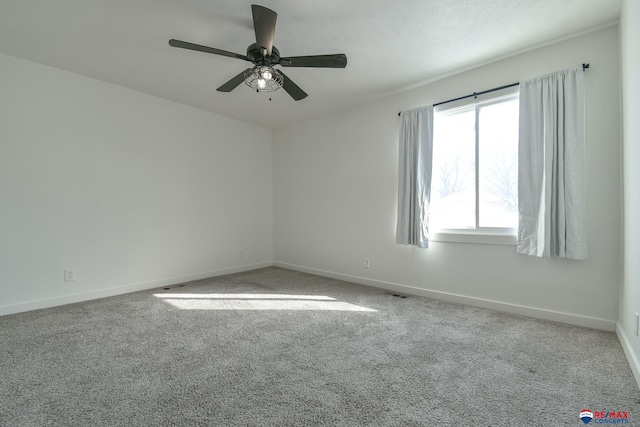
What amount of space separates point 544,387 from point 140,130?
4.78m

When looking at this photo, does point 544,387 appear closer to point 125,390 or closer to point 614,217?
point 614,217

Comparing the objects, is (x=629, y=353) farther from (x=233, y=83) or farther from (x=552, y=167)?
(x=233, y=83)

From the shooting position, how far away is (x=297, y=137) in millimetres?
5148

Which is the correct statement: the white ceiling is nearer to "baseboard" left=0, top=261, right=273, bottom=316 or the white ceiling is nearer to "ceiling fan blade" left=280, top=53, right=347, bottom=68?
"ceiling fan blade" left=280, top=53, right=347, bottom=68

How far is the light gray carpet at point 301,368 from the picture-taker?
147cm

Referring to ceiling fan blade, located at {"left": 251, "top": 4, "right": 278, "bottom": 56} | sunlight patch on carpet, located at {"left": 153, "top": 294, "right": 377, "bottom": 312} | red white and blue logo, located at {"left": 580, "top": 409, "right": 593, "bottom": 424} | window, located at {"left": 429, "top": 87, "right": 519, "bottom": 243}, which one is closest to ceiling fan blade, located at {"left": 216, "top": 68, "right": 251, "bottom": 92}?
ceiling fan blade, located at {"left": 251, "top": 4, "right": 278, "bottom": 56}

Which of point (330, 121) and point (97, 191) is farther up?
point (330, 121)

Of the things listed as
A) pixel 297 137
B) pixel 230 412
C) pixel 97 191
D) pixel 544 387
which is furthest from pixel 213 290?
pixel 544 387

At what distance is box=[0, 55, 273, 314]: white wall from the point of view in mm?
2998

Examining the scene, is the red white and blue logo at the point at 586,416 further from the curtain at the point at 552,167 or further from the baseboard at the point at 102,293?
the baseboard at the point at 102,293

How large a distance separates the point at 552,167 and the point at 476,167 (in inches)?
27.4

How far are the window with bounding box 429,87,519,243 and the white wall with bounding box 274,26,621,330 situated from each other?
7.7 inches

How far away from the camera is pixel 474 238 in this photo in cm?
319

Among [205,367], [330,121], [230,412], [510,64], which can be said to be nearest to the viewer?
[230,412]
